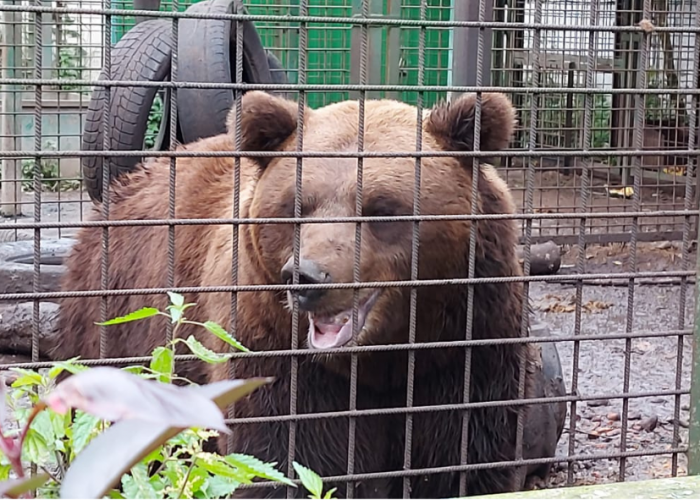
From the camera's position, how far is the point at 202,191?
414cm

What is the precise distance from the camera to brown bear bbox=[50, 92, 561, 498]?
3072 millimetres

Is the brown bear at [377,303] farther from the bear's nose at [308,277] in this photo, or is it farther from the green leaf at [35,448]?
the green leaf at [35,448]

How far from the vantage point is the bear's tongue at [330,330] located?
9.98ft

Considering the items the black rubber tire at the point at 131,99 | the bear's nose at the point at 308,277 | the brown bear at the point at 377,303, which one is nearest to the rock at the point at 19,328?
the black rubber tire at the point at 131,99

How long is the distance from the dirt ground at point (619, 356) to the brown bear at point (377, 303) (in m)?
0.37

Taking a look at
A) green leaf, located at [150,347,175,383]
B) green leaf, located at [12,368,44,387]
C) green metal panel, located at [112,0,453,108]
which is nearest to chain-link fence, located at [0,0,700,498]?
green leaf, located at [12,368,44,387]

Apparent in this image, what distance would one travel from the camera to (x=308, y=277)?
9.31 feet

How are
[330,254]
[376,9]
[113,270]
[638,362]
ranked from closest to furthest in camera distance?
[330,254] → [113,270] → [638,362] → [376,9]

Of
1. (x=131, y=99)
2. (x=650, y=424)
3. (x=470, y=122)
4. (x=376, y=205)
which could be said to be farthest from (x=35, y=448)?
(x=650, y=424)

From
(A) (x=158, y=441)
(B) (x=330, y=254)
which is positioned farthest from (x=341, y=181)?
(A) (x=158, y=441)

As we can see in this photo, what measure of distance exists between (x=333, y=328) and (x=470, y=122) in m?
0.80

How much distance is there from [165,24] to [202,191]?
191 centimetres

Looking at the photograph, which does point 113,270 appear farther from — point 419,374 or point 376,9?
point 376,9

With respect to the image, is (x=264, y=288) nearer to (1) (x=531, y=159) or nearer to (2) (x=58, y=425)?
(1) (x=531, y=159)
